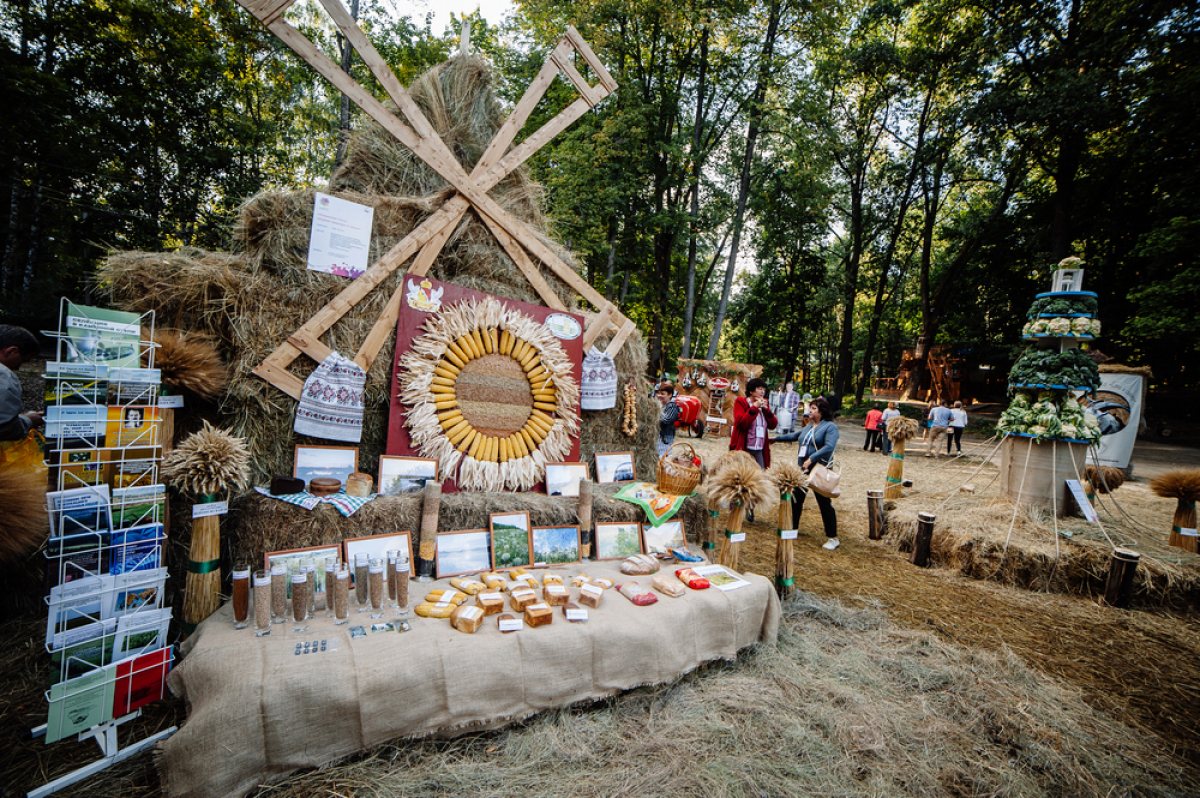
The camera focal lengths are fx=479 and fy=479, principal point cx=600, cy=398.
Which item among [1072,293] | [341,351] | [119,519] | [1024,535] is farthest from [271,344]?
[1072,293]

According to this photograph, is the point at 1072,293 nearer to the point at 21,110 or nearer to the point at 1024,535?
the point at 1024,535

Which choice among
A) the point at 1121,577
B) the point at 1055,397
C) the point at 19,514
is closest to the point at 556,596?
the point at 19,514

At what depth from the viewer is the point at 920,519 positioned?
19.4 ft

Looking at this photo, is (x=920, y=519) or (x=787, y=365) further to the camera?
(x=787, y=365)

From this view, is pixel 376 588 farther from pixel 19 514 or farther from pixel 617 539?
pixel 617 539

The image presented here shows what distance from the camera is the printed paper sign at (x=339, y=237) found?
4188mm

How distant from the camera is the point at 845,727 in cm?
285

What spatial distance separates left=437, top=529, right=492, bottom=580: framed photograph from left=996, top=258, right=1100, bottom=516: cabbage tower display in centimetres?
677

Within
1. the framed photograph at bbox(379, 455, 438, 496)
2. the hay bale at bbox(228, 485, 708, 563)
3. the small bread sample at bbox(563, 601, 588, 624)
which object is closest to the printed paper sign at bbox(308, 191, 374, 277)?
the framed photograph at bbox(379, 455, 438, 496)

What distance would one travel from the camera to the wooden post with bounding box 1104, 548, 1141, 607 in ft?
15.9

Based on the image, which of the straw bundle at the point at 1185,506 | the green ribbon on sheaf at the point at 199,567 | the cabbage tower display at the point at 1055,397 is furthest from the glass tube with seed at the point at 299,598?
the straw bundle at the point at 1185,506

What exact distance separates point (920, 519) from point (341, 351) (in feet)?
22.1

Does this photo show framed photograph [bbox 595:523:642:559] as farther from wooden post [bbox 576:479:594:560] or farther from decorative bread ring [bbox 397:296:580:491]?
decorative bread ring [bbox 397:296:580:491]

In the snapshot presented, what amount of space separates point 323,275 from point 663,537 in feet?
12.6
